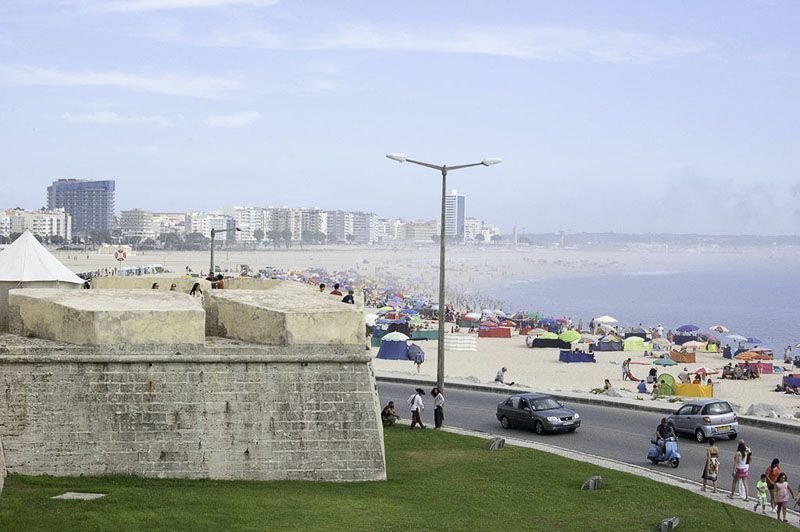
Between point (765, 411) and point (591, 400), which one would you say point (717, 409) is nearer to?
point (765, 411)

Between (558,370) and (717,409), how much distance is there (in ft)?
68.7

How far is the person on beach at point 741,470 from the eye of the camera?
16984mm

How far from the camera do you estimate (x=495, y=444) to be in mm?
20594

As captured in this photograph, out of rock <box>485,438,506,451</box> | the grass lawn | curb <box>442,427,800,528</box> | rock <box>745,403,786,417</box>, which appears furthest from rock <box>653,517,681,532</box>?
rock <box>745,403,786,417</box>

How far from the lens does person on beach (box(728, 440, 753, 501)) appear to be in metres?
17.0

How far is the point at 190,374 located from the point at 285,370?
1.46 meters

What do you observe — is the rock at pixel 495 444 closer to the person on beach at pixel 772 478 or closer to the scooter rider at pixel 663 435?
the scooter rider at pixel 663 435

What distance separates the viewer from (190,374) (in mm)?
Answer: 15961

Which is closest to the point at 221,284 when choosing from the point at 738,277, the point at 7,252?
the point at 7,252

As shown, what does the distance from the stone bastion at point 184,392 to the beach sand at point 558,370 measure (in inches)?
605

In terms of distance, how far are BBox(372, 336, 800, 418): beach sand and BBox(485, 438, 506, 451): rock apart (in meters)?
10.1

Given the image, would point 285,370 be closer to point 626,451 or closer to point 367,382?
point 367,382

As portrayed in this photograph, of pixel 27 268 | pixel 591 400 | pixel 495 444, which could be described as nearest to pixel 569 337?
pixel 591 400

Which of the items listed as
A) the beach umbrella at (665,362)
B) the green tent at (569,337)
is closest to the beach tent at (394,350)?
the beach umbrella at (665,362)
